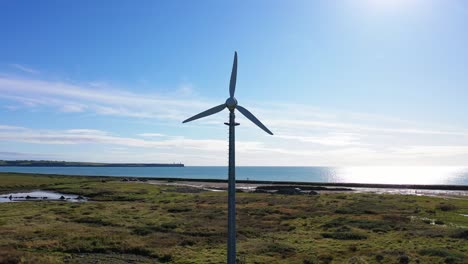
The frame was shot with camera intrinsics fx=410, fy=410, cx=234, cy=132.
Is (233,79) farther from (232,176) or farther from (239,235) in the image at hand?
(239,235)

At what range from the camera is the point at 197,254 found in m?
40.6

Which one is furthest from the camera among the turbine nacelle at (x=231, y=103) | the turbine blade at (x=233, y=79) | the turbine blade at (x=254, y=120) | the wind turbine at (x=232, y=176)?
the turbine blade at (x=254, y=120)

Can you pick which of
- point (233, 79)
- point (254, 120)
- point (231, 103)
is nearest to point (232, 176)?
point (231, 103)

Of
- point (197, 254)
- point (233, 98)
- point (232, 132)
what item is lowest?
point (197, 254)

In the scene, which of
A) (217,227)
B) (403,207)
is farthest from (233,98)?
(403,207)

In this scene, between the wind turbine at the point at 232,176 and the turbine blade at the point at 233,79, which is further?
the turbine blade at the point at 233,79

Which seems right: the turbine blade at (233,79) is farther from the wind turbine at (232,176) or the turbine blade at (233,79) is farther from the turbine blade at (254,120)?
the turbine blade at (254,120)

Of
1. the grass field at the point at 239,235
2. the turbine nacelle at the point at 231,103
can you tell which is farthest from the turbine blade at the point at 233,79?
the grass field at the point at 239,235

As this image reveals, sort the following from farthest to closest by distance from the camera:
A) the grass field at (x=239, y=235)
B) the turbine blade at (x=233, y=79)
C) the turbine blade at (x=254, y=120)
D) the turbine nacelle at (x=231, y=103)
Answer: the grass field at (x=239, y=235) → the turbine blade at (x=254, y=120) → the turbine blade at (x=233, y=79) → the turbine nacelle at (x=231, y=103)

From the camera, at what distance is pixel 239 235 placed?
165 feet

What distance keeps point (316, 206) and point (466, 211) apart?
27.2 meters

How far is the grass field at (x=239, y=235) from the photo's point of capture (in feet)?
128

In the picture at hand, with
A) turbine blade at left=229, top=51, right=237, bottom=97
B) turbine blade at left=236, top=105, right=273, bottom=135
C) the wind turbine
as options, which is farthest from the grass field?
turbine blade at left=229, top=51, right=237, bottom=97

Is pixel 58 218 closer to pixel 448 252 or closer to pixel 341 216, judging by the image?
pixel 341 216
